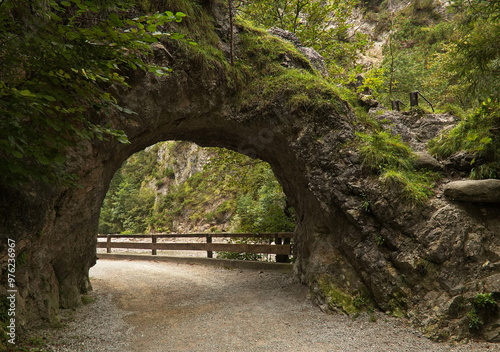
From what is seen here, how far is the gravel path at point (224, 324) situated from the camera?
461cm

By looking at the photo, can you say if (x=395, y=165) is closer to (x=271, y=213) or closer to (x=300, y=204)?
(x=300, y=204)

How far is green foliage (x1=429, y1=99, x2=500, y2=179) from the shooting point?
5.48m

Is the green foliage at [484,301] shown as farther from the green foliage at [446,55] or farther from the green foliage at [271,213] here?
the green foliage at [271,213]

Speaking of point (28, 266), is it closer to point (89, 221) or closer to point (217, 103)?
point (89, 221)

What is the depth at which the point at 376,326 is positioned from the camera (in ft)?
16.9

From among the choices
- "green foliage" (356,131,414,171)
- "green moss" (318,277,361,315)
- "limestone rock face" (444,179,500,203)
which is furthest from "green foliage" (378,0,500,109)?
"green moss" (318,277,361,315)

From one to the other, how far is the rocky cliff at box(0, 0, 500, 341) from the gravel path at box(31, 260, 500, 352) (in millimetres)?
425

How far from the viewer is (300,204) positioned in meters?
8.35

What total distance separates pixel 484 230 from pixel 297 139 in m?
3.80

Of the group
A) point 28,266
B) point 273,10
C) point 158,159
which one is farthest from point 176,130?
point 158,159

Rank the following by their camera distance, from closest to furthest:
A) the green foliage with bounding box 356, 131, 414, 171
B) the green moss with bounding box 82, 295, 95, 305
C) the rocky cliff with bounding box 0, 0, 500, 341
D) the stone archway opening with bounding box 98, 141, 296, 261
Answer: the rocky cliff with bounding box 0, 0, 500, 341, the green foliage with bounding box 356, 131, 414, 171, the green moss with bounding box 82, 295, 95, 305, the stone archway opening with bounding box 98, 141, 296, 261

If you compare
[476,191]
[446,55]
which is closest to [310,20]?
[446,55]

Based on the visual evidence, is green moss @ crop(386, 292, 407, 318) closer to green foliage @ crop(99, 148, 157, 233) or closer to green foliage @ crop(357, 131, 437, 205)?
green foliage @ crop(357, 131, 437, 205)

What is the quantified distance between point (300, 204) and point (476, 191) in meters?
3.99
